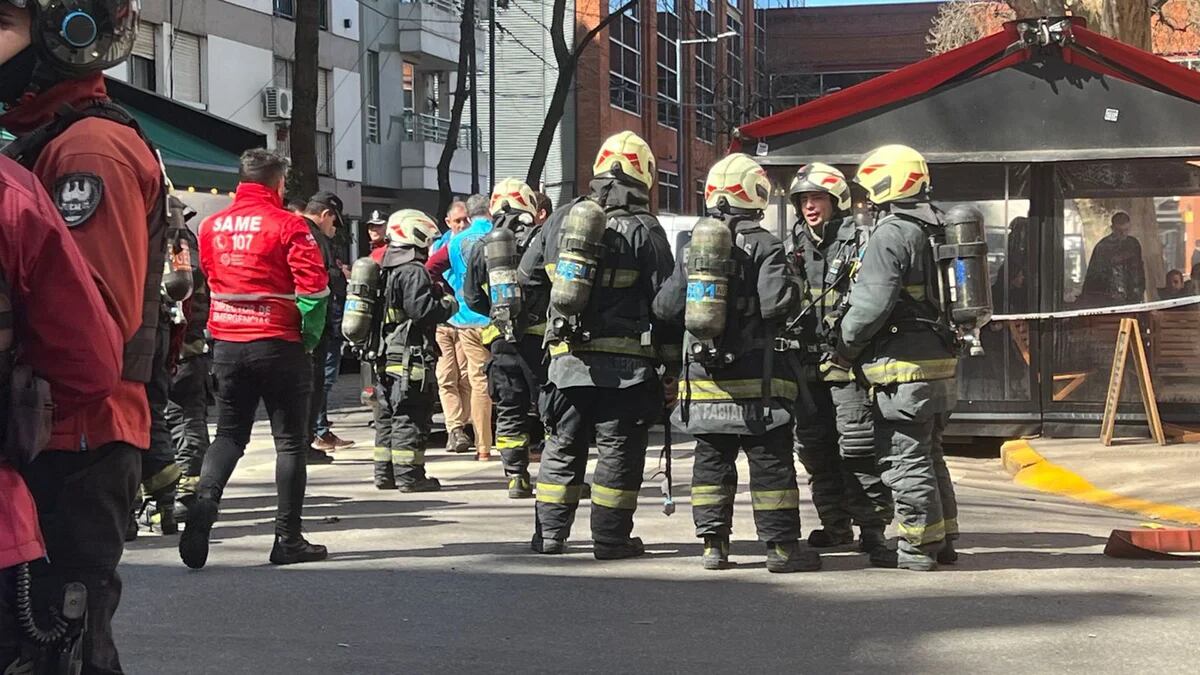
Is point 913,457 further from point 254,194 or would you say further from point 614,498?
point 254,194

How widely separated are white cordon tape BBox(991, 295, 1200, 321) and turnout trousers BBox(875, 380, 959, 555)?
18.9 ft

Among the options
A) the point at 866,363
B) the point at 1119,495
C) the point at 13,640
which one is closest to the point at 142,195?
the point at 13,640

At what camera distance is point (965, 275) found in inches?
289

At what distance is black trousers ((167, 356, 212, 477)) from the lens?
29.7 feet

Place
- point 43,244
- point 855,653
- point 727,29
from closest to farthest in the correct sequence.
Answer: point 43,244 < point 855,653 < point 727,29

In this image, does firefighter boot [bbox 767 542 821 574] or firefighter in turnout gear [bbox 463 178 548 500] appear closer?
firefighter boot [bbox 767 542 821 574]

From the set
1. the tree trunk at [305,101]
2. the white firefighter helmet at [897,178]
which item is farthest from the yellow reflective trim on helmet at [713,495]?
the tree trunk at [305,101]

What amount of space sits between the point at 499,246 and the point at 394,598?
2.72 meters

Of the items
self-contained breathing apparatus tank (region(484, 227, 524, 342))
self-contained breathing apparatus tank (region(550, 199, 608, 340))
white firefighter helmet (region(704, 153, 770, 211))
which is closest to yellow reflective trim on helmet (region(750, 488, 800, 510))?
self-contained breathing apparatus tank (region(550, 199, 608, 340))

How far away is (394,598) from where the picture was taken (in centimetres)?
687

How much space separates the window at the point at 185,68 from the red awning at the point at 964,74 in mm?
17374

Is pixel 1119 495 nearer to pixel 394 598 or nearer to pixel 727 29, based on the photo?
pixel 394 598

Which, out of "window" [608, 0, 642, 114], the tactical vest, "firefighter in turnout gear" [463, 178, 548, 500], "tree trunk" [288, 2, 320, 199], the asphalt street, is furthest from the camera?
"window" [608, 0, 642, 114]

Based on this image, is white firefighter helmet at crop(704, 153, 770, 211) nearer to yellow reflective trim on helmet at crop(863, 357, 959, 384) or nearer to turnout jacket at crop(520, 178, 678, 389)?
turnout jacket at crop(520, 178, 678, 389)
